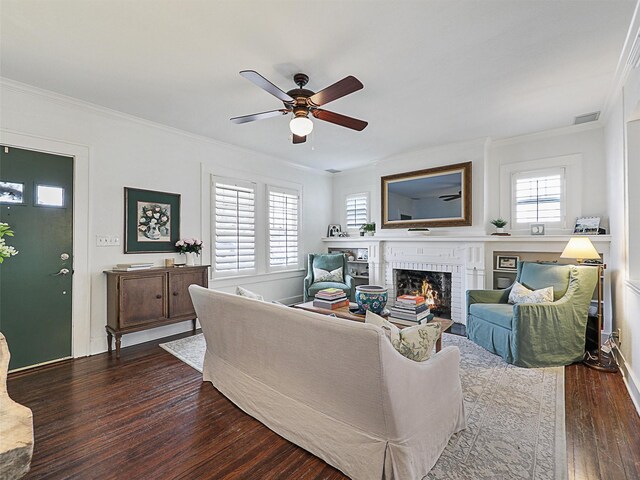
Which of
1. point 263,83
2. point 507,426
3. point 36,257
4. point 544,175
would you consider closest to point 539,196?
point 544,175

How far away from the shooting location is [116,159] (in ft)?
12.0

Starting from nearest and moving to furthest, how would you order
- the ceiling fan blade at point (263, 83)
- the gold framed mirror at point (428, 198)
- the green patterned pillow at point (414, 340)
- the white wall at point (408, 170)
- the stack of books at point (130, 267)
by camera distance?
the green patterned pillow at point (414, 340) → the ceiling fan blade at point (263, 83) → the stack of books at point (130, 267) → the white wall at point (408, 170) → the gold framed mirror at point (428, 198)

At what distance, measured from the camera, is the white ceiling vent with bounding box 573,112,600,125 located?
3594mm

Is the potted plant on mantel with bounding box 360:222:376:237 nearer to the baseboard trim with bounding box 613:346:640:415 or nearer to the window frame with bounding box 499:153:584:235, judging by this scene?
the window frame with bounding box 499:153:584:235

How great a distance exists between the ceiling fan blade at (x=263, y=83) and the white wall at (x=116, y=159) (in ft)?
7.50

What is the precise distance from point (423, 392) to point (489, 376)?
1644 mm

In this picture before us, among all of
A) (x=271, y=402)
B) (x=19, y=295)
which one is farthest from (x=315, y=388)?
(x=19, y=295)

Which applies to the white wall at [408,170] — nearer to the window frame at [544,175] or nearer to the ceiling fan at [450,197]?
the ceiling fan at [450,197]

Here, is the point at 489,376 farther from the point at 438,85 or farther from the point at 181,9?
the point at 181,9

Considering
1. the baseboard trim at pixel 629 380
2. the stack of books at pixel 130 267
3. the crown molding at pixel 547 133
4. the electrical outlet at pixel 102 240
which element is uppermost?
the crown molding at pixel 547 133

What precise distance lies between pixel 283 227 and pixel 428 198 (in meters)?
2.53

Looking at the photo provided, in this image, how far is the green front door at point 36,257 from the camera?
117 inches

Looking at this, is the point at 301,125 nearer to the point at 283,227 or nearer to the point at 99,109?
the point at 99,109

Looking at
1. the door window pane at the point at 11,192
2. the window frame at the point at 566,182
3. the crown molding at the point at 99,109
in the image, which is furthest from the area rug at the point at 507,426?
the crown molding at the point at 99,109
